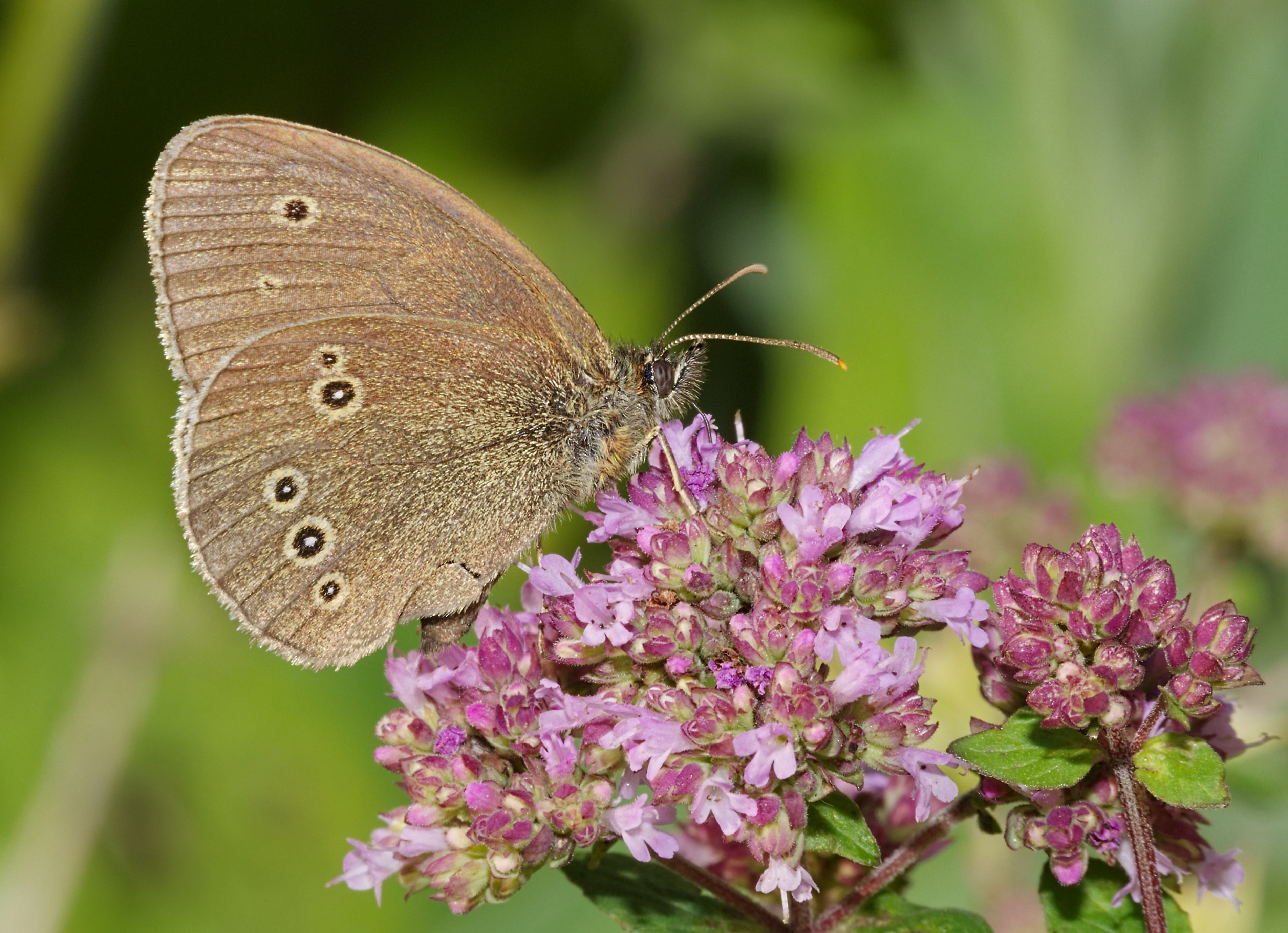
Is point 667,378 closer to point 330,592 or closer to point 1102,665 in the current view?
point 330,592

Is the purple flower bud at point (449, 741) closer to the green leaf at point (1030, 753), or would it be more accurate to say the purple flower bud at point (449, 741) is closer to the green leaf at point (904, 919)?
the green leaf at point (904, 919)

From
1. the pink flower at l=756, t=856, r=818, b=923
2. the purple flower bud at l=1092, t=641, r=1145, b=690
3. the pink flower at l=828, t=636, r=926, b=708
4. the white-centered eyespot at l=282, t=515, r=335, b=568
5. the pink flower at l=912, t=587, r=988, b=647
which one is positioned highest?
the purple flower bud at l=1092, t=641, r=1145, b=690

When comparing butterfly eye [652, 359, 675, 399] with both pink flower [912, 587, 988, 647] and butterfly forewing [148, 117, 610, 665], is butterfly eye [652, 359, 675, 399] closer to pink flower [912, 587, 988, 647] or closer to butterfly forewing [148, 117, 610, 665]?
butterfly forewing [148, 117, 610, 665]

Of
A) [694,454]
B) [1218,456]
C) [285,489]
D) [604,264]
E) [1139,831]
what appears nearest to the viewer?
[1139,831]

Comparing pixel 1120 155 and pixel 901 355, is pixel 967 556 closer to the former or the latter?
pixel 901 355

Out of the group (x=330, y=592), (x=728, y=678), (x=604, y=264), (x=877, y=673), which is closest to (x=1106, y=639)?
(x=877, y=673)

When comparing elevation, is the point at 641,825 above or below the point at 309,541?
above

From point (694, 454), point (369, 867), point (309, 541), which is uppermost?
point (694, 454)

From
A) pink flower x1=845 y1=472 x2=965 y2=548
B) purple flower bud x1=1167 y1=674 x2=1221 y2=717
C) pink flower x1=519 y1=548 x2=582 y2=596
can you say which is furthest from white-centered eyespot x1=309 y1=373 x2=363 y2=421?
purple flower bud x1=1167 y1=674 x2=1221 y2=717
